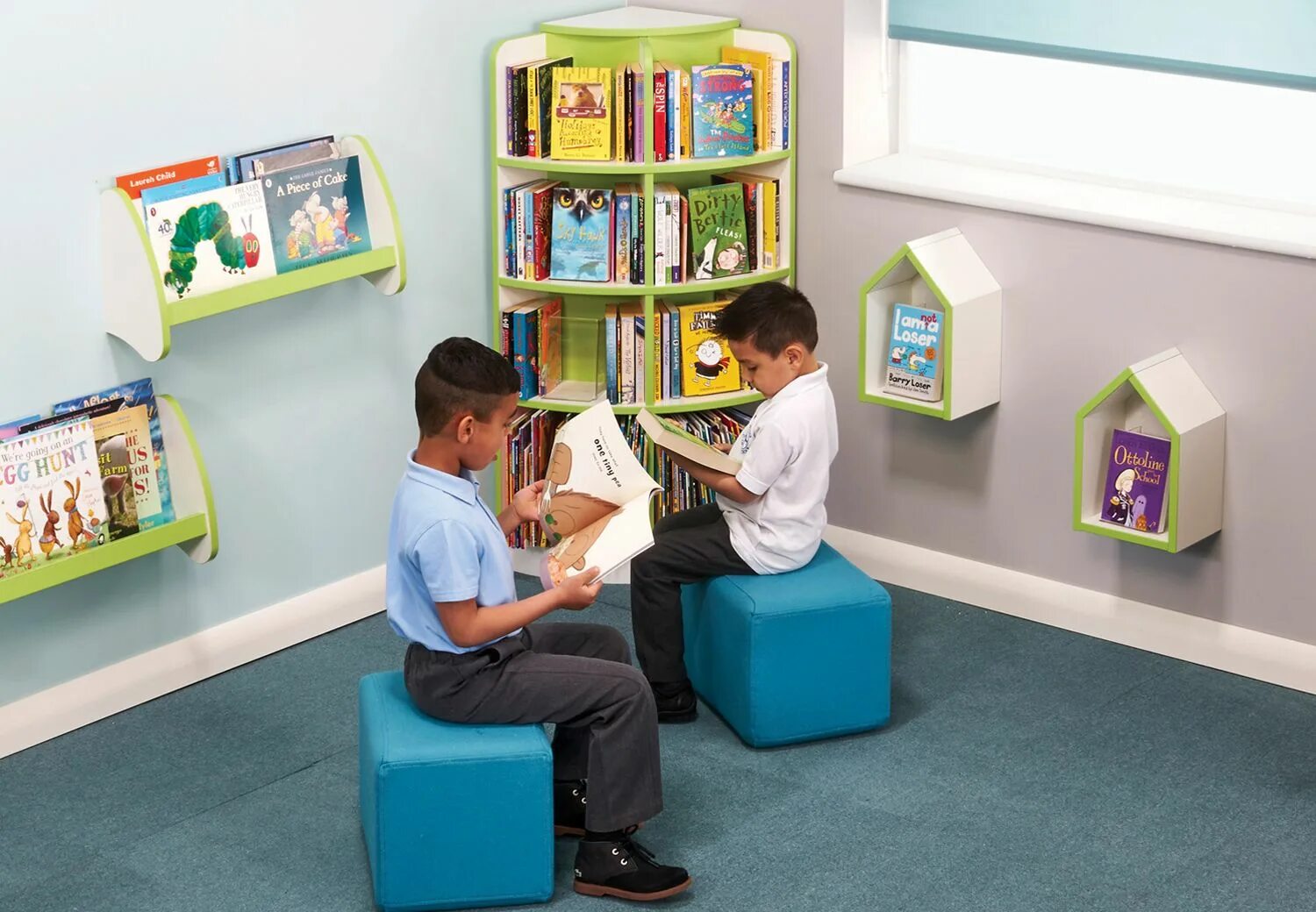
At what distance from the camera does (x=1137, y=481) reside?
3826 millimetres

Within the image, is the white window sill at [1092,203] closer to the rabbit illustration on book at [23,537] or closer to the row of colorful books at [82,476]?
the row of colorful books at [82,476]

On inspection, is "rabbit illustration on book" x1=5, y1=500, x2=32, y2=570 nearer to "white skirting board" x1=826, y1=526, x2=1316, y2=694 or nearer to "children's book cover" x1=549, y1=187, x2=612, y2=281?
"children's book cover" x1=549, y1=187, x2=612, y2=281

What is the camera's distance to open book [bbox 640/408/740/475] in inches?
138

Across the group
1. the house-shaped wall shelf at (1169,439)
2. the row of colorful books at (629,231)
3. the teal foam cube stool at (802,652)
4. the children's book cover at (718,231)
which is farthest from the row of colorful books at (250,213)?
the house-shaped wall shelf at (1169,439)

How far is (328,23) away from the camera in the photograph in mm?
3934

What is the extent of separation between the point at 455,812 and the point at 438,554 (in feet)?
1.50

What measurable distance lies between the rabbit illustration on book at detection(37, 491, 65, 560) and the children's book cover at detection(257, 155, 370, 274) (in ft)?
2.35

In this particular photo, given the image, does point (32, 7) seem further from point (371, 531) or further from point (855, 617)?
point (855, 617)

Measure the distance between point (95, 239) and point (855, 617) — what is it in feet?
5.85

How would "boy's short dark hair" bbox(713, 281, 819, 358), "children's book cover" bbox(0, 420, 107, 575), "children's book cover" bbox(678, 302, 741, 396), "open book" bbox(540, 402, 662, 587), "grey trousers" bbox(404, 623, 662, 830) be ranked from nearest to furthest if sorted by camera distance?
"grey trousers" bbox(404, 623, 662, 830) < "open book" bbox(540, 402, 662, 587) < "children's book cover" bbox(0, 420, 107, 575) < "boy's short dark hair" bbox(713, 281, 819, 358) < "children's book cover" bbox(678, 302, 741, 396)

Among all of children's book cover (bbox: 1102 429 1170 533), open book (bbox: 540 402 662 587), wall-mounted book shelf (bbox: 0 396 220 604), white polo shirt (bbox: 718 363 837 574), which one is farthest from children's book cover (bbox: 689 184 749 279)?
wall-mounted book shelf (bbox: 0 396 220 604)

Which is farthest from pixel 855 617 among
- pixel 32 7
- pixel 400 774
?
pixel 32 7

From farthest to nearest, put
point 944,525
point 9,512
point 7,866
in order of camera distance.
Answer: point 944,525 → point 9,512 → point 7,866

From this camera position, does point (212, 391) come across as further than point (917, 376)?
No
